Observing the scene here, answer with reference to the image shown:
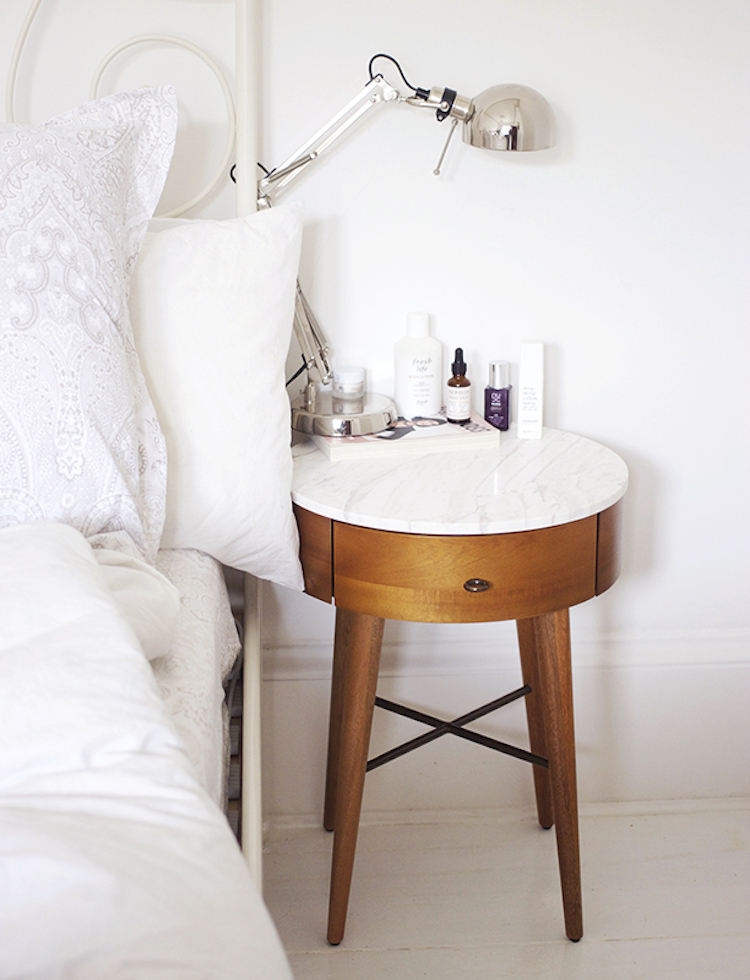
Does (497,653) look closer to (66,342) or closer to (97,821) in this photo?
(66,342)

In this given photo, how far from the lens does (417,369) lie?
132 cm

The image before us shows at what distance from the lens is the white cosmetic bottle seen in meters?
1.32

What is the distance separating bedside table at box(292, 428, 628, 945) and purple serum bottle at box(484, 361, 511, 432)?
0.19 feet

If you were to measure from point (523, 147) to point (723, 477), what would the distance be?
693 mm

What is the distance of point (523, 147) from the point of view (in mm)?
1162

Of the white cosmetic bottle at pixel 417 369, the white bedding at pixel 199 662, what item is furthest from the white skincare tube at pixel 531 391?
the white bedding at pixel 199 662

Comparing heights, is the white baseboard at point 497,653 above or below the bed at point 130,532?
below

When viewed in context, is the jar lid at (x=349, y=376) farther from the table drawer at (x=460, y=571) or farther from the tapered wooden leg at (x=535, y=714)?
the tapered wooden leg at (x=535, y=714)

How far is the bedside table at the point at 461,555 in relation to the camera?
41.1 inches

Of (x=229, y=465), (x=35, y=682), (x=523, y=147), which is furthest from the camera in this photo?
(x=523, y=147)

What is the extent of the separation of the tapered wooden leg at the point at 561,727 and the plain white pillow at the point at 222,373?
0.38 meters

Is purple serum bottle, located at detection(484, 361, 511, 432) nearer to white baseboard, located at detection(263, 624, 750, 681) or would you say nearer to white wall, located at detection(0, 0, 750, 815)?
white wall, located at detection(0, 0, 750, 815)

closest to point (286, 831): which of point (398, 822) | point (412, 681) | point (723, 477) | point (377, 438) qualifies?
point (398, 822)

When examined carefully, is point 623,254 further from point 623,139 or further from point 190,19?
point 190,19
